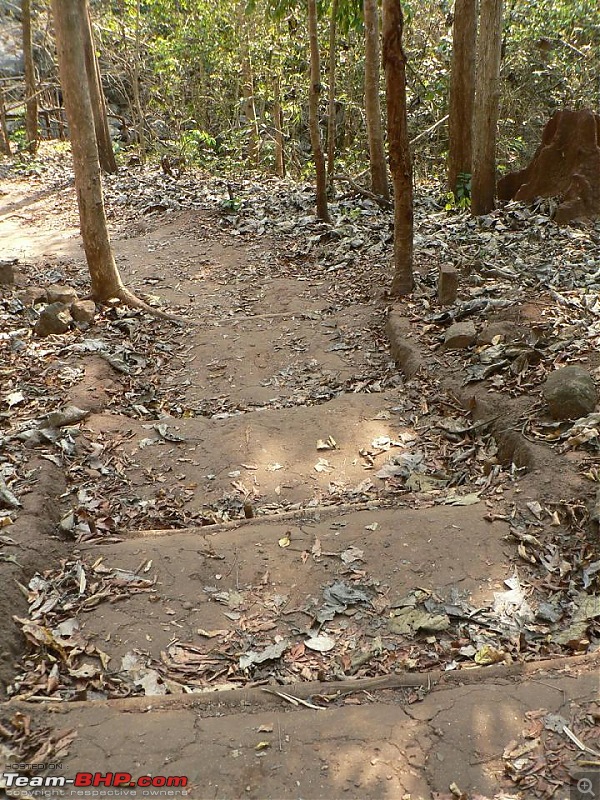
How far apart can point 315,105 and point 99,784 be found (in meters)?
9.16

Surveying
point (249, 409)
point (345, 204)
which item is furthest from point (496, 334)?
point (345, 204)

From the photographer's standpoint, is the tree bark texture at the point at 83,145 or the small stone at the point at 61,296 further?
the small stone at the point at 61,296

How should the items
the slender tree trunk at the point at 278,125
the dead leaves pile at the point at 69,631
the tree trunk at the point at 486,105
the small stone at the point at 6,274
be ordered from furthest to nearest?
the slender tree trunk at the point at 278,125 → the tree trunk at the point at 486,105 → the small stone at the point at 6,274 → the dead leaves pile at the point at 69,631

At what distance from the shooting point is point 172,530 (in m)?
4.19

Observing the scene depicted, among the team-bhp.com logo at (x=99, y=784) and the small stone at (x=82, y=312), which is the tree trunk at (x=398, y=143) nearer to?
the small stone at (x=82, y=312)

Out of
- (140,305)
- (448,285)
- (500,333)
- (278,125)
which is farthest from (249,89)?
(500,333)

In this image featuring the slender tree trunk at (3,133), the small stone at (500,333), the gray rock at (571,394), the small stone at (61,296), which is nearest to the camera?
the gray rock at (571,394)

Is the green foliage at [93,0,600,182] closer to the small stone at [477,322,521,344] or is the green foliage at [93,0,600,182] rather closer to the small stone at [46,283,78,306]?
the small stone at [477,322,521,344]

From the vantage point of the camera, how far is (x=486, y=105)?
29.4 feet

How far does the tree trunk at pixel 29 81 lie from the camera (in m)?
17.2

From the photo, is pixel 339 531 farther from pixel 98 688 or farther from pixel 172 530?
pixel 98 688

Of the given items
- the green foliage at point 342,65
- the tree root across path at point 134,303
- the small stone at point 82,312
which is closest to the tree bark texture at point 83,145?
the tree root across path at point 134,303

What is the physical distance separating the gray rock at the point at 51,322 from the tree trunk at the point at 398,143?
370 centimetres

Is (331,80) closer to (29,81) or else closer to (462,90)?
(462,90)
